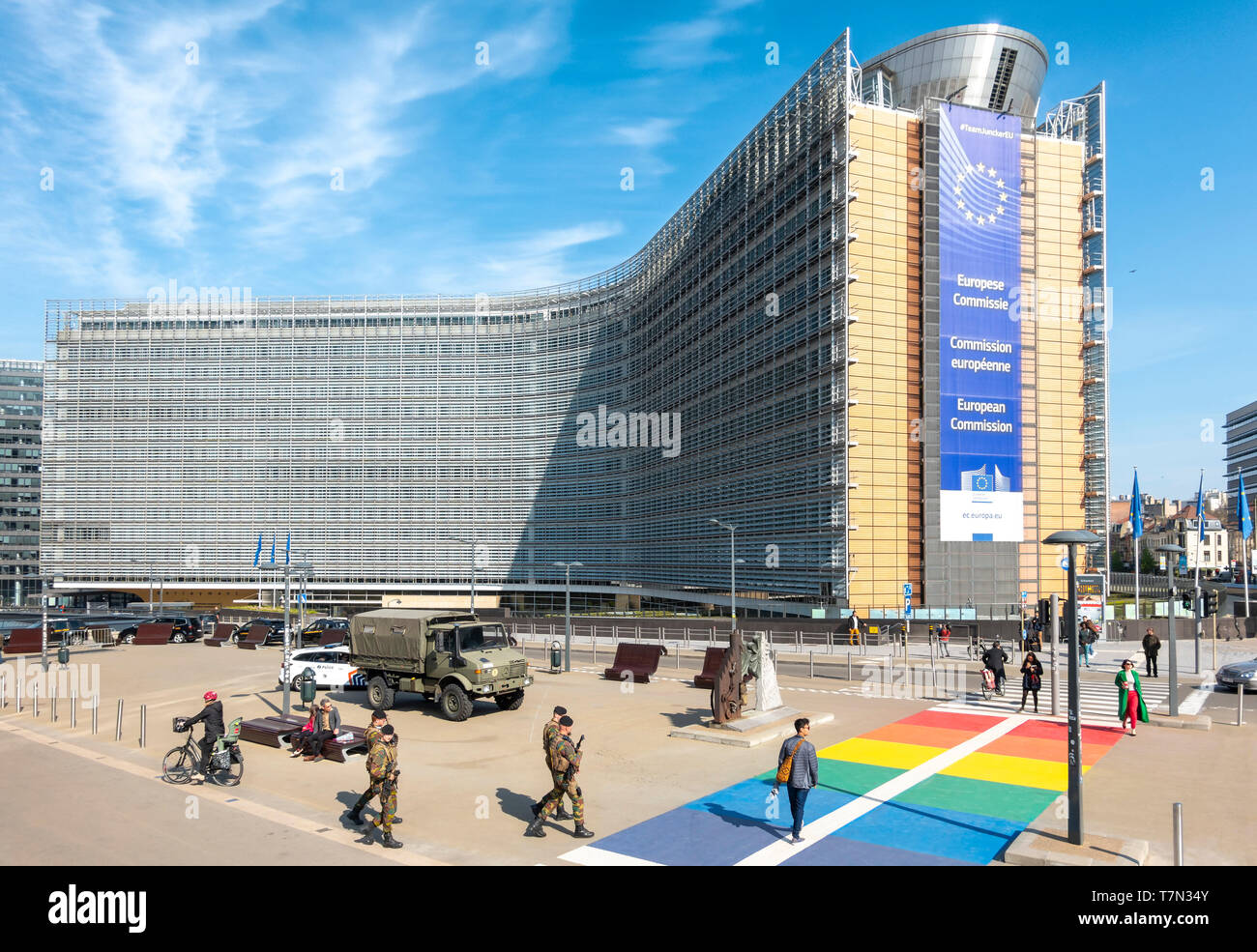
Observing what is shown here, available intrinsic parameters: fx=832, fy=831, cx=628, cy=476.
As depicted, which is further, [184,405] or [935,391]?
[184,405]

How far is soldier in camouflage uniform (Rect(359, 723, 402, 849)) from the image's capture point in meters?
12.0

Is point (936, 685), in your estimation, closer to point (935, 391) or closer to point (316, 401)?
point (935, 391)

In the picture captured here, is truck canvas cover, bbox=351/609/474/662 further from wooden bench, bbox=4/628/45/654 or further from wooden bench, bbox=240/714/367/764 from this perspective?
wooden bench, bbox=4/628/45/654

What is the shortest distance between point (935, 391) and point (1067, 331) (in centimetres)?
1190

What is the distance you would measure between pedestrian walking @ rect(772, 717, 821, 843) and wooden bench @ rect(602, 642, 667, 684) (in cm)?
1740

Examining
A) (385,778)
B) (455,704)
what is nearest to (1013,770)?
(385,778)

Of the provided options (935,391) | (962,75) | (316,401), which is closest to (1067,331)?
(935,391)

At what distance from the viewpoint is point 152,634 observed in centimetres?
4669

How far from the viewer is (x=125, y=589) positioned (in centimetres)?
10075

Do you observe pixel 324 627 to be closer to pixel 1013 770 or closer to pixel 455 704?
pixel 455 704

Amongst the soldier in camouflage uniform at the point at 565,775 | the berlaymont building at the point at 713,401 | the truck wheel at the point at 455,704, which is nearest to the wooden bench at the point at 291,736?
the truck wheel at the point at 455,704

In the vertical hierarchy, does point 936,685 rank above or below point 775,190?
below

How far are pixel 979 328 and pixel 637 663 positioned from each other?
1511 inches

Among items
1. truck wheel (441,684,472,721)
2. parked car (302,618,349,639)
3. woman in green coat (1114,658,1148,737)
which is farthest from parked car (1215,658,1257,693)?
parked car (302,618,349,639)
